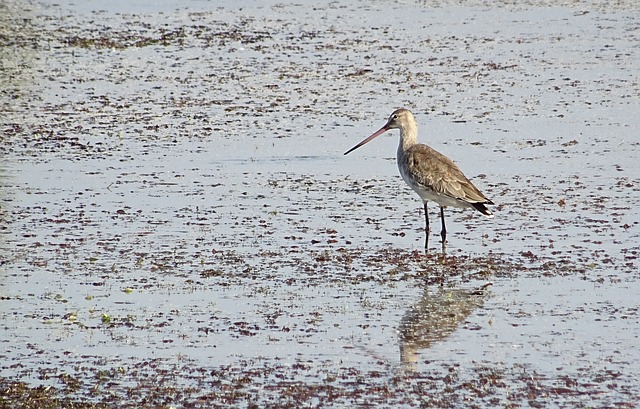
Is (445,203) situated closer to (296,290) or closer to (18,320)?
(296,290)

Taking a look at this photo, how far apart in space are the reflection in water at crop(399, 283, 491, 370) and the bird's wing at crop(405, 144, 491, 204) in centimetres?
198

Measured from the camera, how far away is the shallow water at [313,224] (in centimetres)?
853

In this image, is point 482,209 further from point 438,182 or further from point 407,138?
point 407,138

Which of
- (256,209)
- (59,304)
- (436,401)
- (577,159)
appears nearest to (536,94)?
(577,159)

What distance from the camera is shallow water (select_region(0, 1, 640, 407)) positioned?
28.0 feet

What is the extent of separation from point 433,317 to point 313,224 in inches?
133

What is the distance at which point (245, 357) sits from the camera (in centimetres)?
877

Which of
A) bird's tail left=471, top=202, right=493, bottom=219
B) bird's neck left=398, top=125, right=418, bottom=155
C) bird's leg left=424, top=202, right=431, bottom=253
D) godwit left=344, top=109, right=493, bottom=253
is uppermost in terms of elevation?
bird's neck left=398, top=125, right=418, bottom=155

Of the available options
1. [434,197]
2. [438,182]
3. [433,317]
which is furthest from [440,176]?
[433,317]

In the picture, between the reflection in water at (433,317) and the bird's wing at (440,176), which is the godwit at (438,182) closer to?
the bird's wing at (440,176)

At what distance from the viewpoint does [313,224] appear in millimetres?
12969

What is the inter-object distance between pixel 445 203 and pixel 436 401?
5.09m

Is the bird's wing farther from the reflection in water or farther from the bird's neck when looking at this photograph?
the reflection in water

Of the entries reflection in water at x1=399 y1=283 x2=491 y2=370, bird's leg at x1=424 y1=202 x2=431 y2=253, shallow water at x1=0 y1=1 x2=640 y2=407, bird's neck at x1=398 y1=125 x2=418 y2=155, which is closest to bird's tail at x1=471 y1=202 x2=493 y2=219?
shallow water at x1=0 y1=1 x2=640 y2=407
